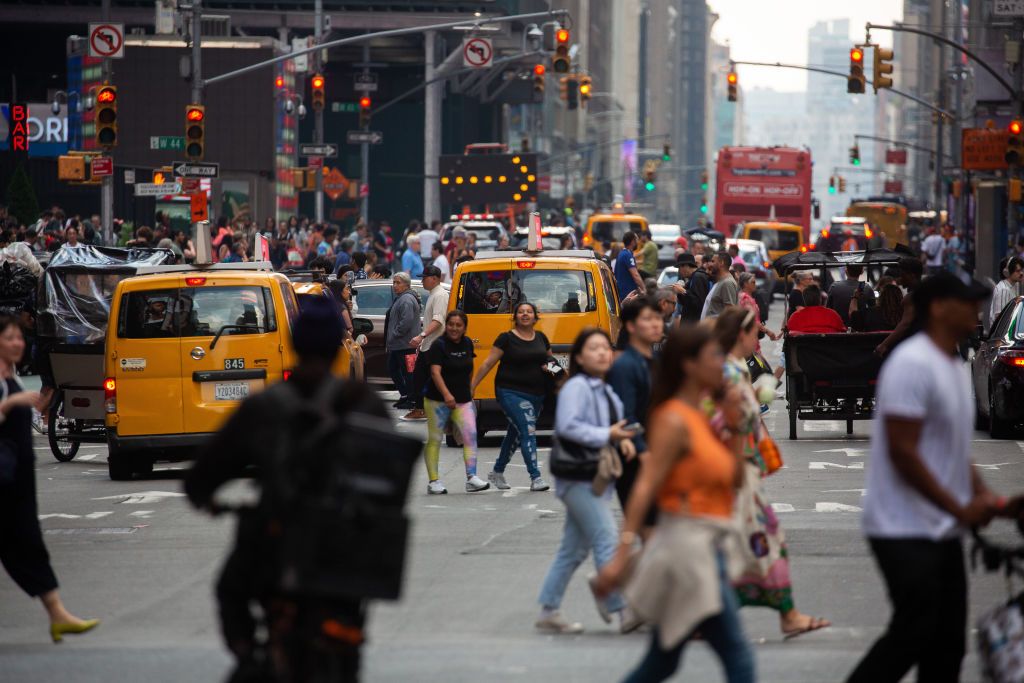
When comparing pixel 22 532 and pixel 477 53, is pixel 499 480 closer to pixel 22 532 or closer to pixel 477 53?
pixel 22 532

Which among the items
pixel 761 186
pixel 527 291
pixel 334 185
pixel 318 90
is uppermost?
pixel 318 90

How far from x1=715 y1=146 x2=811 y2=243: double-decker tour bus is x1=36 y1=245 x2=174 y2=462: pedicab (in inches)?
1860

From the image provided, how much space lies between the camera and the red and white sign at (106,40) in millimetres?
28141

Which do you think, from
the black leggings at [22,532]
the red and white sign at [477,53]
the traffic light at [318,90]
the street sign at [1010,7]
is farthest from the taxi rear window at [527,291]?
the traffic light at [318,90]

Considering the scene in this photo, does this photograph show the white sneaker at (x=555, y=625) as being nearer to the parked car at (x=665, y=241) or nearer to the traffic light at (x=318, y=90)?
the traffic light at (x=318, y=90)

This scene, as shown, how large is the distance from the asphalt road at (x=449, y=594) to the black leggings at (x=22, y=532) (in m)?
0.42

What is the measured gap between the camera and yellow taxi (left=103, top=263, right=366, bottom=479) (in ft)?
53.6

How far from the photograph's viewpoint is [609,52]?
168125 mm

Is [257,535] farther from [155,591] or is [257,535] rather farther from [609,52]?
[609,52]

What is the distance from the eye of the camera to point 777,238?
6141 centimetres

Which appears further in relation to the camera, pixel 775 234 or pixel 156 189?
pixel 775 234

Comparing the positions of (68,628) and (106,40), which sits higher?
(106,40)

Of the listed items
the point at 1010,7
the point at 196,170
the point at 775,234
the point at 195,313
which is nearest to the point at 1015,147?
the point at 1010,7

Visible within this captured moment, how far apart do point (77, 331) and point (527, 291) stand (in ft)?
16.2
